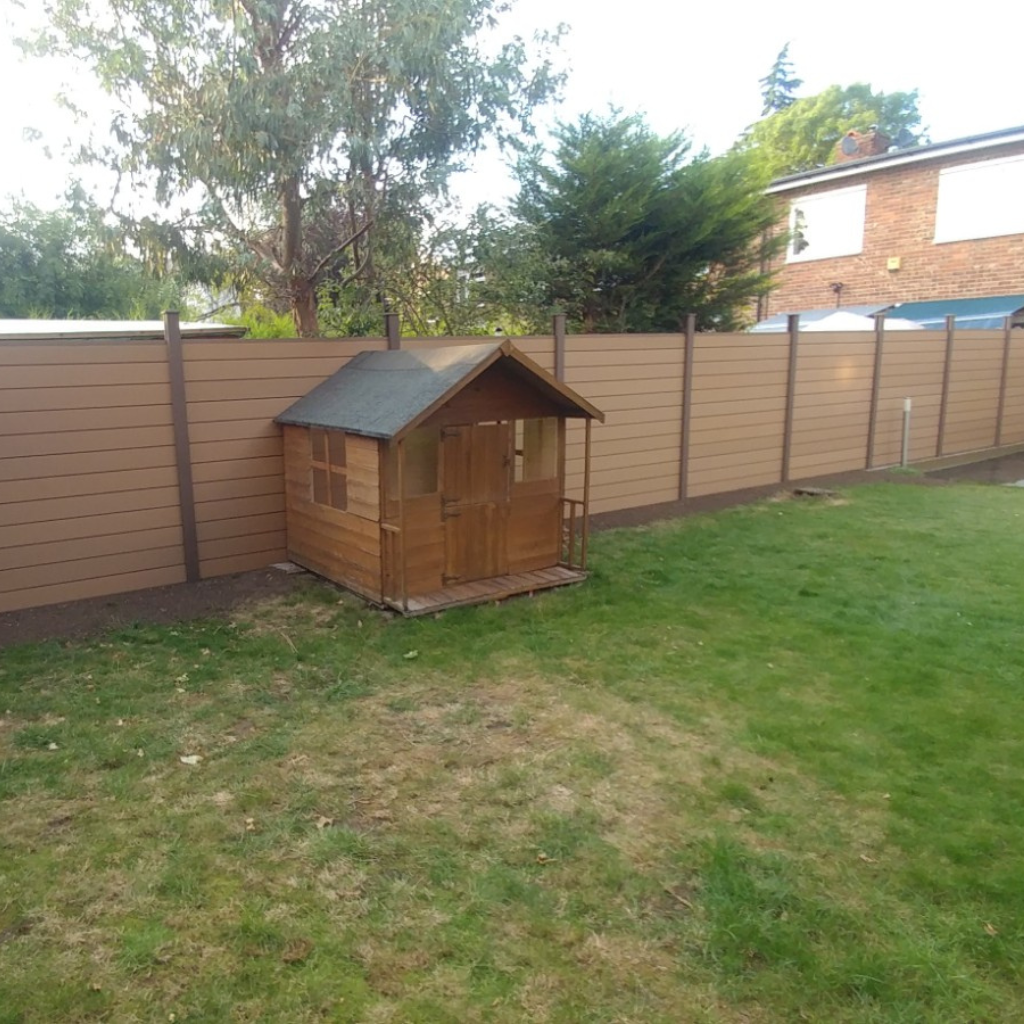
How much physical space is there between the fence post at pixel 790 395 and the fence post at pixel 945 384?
3.88 m

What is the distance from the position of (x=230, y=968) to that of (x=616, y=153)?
12.0 metres

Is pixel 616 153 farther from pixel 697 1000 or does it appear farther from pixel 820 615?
pixel 697 1000

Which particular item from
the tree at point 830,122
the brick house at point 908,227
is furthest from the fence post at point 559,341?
the tree at point 830,122

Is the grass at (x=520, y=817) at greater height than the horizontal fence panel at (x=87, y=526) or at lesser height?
lesser

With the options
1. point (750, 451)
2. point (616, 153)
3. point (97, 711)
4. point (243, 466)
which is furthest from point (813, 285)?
point (97, 711)

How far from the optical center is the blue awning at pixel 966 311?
640 inches

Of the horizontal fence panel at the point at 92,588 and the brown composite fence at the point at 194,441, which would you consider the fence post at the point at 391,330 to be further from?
the horizontal fence panel at the point at 92,588

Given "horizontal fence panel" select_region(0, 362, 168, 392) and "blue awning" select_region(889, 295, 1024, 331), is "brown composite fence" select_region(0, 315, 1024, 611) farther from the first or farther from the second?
"blue awning" select_region(889, 295, 1024, 331)

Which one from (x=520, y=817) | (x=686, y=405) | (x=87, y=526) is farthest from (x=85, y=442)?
(x=686, y=405)

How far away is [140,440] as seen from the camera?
604cm

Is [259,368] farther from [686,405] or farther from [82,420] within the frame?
[686,405]

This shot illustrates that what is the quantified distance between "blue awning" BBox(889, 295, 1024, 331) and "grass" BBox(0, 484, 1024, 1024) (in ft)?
42.5

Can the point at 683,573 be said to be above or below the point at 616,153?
below

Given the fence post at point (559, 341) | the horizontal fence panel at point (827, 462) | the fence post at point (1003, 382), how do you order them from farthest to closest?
the fence post at point (1003, 382)
the horizontal fence panel at point (827, 462)
the fence post at point (559, 341)
